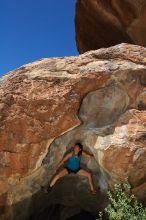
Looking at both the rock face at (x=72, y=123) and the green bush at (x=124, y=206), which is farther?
the rock face at (x=72, y=123)

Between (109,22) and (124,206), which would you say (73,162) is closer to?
(124,206)

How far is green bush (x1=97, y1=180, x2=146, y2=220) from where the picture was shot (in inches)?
310

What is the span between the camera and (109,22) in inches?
643

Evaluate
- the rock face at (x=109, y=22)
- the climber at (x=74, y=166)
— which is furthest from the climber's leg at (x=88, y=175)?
the rock face at (x=109, y=22)

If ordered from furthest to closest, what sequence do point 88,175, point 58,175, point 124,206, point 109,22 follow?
point 109,22, point 88,175, point 58,175, point 124,206

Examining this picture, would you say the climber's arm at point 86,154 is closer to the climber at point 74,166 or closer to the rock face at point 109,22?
the climber at point 74,166

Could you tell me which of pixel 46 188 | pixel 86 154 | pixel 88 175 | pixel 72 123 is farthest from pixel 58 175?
pixel 72 123

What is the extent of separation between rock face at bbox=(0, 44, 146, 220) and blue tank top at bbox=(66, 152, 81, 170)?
0.86 feet

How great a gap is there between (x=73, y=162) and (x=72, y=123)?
3.53 ft

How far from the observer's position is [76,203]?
10281 millimetres

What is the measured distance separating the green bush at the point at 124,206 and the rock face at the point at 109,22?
28.8 ft

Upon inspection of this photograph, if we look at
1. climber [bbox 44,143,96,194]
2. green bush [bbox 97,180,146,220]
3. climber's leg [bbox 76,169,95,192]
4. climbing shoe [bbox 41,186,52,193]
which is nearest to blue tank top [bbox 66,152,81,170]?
climber [bbox 44,143,96,194]

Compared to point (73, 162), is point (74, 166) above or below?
below

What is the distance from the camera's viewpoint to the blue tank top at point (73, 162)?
9195mm
